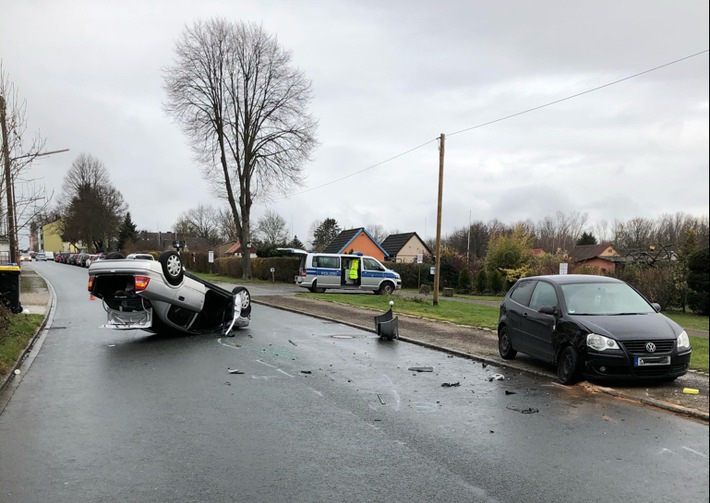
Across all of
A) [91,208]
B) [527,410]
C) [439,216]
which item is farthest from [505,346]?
[91,208]

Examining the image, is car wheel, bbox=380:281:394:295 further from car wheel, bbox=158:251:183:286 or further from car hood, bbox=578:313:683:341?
car hood, bbox=578:313:683:341

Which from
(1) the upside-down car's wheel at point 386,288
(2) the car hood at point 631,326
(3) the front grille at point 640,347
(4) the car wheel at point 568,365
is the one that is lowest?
(1) the upside-down car's wheel at point 386,288

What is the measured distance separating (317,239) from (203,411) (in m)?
85.9

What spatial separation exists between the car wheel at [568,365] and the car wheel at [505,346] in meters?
1.75

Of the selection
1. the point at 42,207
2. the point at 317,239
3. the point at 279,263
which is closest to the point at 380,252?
the point at 279,263

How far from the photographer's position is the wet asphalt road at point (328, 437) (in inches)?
173

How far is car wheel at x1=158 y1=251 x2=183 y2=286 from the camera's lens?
39.0ft

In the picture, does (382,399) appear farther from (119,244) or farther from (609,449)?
Answer: (119,244)

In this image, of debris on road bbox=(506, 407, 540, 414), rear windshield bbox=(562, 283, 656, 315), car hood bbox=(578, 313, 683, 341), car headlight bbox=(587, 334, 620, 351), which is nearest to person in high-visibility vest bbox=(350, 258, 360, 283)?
rear windshield bbox=(562, 283, 656, 315)

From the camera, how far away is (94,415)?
6.54 meters

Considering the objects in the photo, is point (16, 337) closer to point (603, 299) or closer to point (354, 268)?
point (603, 299)

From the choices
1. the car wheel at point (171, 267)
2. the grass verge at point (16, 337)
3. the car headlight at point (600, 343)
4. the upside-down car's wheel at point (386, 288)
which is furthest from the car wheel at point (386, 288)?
the car headlight at point (600, 343)

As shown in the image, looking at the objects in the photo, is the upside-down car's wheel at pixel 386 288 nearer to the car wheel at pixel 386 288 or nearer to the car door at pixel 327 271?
the car wheel at pixel 386 288

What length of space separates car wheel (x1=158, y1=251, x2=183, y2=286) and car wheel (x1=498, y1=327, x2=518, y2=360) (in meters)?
6.77
